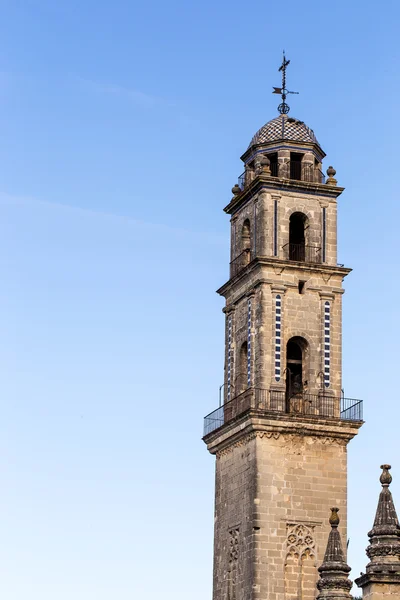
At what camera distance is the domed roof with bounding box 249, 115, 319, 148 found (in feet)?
199

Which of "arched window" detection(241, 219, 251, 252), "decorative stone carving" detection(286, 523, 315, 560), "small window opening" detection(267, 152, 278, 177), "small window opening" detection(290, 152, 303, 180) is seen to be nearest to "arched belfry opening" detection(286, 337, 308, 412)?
"arched window" detection(241, 219, 251, 252)

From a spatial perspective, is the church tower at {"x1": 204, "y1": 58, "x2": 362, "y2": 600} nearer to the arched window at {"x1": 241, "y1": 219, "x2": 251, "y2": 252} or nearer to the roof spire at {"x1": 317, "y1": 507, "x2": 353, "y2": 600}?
the arched window at {"x1": 241, "y1": 219, "x2": 251, "y2": 252}

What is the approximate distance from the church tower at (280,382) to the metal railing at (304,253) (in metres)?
0.04

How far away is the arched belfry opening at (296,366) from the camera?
189 ft

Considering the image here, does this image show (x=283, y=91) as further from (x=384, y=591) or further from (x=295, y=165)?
(x=384, y=591)

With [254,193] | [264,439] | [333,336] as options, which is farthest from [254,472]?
[254,193]

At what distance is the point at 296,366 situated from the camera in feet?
190

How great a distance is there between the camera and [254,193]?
59500 mm

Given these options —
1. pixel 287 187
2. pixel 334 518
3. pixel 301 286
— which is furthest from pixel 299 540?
pixel 287 187

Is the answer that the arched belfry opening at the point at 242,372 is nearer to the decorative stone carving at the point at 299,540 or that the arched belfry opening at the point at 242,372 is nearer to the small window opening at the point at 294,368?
the small window opening at the point at 294,368

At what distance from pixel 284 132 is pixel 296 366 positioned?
9921 millimetres

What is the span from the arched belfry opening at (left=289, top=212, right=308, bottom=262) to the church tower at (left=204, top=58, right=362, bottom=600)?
5 cm

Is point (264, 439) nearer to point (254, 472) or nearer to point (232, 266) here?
point (254, 472)

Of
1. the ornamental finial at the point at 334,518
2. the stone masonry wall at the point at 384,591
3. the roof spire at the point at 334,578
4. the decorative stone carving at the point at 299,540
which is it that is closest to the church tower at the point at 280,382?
the decorative stone carving at the point at 299,540
